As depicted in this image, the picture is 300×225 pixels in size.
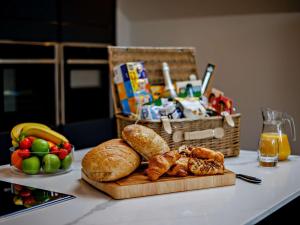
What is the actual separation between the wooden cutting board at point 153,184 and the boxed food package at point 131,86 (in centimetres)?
51

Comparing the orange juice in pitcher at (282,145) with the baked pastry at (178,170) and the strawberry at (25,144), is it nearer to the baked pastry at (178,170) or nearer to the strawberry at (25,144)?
the baked pastry at (178,170)

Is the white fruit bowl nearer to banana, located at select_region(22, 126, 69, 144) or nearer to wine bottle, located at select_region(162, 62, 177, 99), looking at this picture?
banana, located at select_region(22, 126, 69, 144)

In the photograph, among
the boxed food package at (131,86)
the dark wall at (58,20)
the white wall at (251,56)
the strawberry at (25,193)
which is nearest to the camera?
the strawberry at (25,193)

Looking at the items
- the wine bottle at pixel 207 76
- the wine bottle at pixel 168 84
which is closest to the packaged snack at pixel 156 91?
the wine bottle at pixel 168 84

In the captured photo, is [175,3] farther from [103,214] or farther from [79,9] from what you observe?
[103,214]

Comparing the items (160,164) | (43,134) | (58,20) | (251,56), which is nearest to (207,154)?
(160,164)

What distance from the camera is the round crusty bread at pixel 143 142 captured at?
4.47 feet

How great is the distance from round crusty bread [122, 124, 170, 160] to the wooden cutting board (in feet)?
0.20

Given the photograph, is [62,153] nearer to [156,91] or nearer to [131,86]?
[131,86]

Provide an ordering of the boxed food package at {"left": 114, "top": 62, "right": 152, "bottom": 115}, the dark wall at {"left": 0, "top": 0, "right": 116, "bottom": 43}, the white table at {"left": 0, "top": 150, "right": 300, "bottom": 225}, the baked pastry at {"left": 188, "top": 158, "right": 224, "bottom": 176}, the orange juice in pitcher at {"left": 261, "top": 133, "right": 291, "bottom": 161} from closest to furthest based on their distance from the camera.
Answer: the white table at {"left": 0, "top": 150, "right": 300, "bottom": 225}
the baked pastry at {"left": 188, "top": 158, "right": 224, "bottom": 176}
the orange juice in pitcher at {"left": 261, "top": 133, "right": 291, "bottom": 161}
the boxed food package at {"left": 114, "top": 62, "right": 152, "bottom": 115}
the dark wall at {"left": 0, "top": 0, "right": 116, "bottom": 43}

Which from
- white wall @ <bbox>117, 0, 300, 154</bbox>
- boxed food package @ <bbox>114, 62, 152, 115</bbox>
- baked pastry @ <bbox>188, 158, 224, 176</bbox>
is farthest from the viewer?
white wall @ <bbox>117, 0, 300, 154</bbox>

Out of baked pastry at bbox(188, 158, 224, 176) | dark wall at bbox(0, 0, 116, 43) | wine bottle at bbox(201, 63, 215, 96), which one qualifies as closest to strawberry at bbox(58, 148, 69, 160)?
baked pastry at bbox(188, 158, 224, 176)

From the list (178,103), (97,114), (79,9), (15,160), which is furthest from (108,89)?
(15,160)

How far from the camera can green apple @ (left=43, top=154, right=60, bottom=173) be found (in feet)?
4.66
